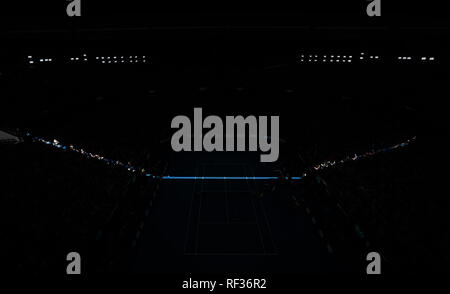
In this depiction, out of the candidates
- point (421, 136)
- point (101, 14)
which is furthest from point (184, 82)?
point (421, 136)

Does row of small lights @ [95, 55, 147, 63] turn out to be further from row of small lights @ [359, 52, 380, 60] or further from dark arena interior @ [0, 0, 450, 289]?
row of small lights @ [359, 52, 380, 60]

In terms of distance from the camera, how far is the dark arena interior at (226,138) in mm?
4449

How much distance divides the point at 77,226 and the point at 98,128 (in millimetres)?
5020

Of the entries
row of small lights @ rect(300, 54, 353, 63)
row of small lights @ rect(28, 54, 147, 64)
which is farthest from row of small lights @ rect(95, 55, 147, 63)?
row of small lights @ rect(300, 54, 353, 63)

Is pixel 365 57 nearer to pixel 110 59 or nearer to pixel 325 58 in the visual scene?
pixel 325 58

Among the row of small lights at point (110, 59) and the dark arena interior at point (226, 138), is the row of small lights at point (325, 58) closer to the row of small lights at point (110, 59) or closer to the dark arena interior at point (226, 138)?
the dark arena interior at point (226, 138)

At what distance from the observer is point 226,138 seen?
9.31 meters

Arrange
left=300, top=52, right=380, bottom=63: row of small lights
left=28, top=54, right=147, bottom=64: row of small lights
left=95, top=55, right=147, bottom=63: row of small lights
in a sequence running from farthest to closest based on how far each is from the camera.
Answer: left=95, top=55, right=147, bottom=63: row of small lights < left=28, top=54, right=147, bottom=64: row of small lights < left=300, top=52, right=380, bottom=63: row of small lights

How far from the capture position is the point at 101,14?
24.8ft

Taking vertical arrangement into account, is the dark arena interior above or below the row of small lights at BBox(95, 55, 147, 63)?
below

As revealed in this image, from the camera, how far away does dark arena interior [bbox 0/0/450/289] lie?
4449 millimetres

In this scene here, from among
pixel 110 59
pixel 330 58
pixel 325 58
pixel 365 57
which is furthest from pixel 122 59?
pixel 365 57

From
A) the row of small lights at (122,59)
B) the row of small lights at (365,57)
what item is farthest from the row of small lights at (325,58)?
the row of small lights at (122,59)

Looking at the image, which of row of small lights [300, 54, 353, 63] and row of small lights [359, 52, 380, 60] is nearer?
row of small lights [359, 52, 380, 60]
